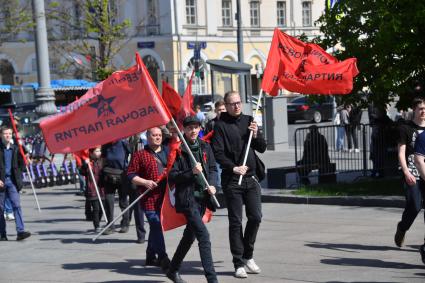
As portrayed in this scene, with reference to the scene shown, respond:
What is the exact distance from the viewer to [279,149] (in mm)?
28344

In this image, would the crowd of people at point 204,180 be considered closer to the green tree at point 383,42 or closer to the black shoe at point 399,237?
the black shoe at point 399,237

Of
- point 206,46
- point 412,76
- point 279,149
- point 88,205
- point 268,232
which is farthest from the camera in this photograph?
point 206,46

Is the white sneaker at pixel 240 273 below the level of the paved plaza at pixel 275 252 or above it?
above

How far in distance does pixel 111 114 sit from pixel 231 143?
1.30 m

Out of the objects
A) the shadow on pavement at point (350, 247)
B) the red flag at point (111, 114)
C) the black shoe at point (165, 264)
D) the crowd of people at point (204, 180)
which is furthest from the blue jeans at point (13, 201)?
the shadow on pavement at point (350, 247)

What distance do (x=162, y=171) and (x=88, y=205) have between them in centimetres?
449

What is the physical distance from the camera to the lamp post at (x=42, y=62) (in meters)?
24.5

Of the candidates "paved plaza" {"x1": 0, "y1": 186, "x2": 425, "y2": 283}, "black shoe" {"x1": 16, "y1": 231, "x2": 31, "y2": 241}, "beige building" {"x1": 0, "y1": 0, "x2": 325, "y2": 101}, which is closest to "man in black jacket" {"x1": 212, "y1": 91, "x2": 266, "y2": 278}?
"paved plaza" {"x1": 0, "y1": 186, "x2": 425, "y2": 283}

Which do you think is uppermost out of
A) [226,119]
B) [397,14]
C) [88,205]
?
[397,14]

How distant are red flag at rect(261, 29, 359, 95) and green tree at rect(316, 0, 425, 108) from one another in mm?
2712

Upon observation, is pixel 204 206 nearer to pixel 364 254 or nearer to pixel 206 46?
pixel 364 254

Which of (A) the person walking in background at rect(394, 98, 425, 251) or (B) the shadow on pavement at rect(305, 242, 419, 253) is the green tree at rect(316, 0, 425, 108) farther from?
(A) the person walking in background at rect(394, 98, 425, 251)

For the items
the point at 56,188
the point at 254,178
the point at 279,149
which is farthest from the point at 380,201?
the point at 279,149

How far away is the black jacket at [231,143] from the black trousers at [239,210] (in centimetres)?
11
